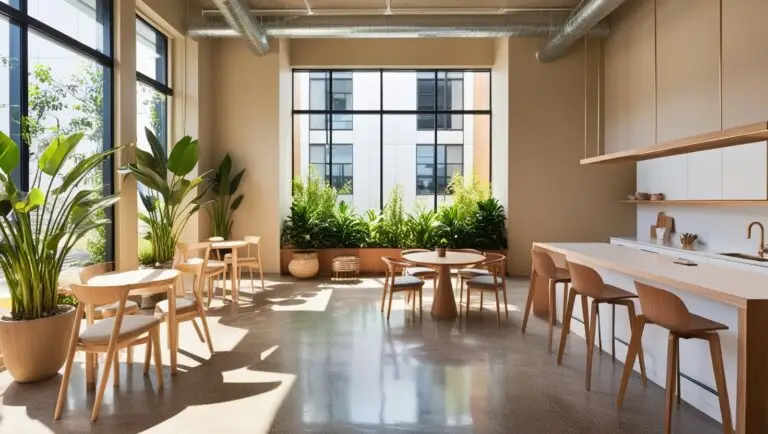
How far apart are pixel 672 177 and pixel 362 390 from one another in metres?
4.87

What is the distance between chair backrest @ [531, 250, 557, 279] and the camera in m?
3.99

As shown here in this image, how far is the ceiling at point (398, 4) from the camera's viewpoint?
264 inches

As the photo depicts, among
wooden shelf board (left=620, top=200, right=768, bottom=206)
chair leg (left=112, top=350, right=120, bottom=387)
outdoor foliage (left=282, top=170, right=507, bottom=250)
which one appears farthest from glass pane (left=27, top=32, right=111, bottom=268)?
wooden shelf board (left=620, top=200, right=768, bottom=206)

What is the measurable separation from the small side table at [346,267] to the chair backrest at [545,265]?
3707 millimetres

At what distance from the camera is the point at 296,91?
866cm

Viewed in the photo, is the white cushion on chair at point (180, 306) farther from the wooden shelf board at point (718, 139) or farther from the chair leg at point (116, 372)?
the wooden shelf board at point (718, 139)

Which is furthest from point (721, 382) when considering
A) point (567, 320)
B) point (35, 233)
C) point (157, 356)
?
point (35, 233)

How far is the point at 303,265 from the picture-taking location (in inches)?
284

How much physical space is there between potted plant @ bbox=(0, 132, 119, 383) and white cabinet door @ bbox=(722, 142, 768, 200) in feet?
19.4

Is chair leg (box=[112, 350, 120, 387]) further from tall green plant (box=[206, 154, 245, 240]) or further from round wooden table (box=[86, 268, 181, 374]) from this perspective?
tall green plant (box=[206, 154, 245, 240])

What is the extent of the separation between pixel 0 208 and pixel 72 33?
8.26ft

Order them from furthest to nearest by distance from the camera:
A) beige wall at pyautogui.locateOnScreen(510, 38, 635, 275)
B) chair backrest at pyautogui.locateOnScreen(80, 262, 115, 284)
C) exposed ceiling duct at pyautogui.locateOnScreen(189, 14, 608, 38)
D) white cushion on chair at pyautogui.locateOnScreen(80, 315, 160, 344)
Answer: beige wall at pyautogui.locateOnScreen(510, 38, 635, 275)
exposed ceiling duct at pyautogui.locateOnScreen(189, 14, 608, 38)
chair backrest at pyautogui.locateOnScreen(80, 262, 115, 284)
white cushion on chair at pyautogui.locateOnScreen(80, 315, 160, 344)

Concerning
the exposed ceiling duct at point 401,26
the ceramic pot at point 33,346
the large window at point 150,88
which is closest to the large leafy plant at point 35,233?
the ceramic pot at point 33,346

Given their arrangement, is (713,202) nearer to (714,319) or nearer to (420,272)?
(714,319)
